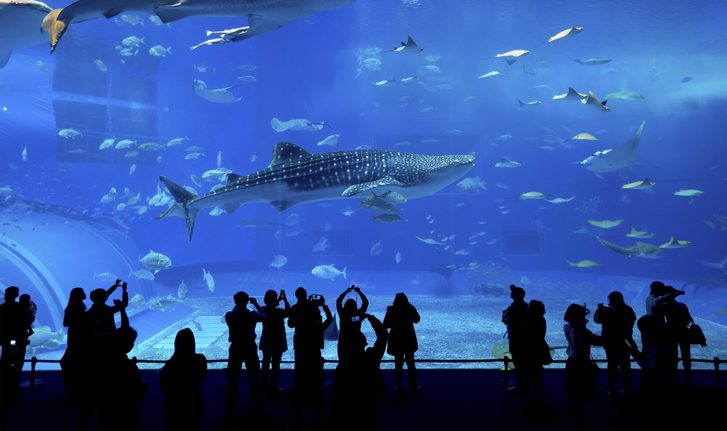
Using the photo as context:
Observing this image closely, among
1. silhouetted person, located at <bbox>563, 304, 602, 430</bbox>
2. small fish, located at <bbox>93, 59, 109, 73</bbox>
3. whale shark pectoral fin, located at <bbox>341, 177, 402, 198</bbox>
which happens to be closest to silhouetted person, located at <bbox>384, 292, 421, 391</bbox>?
silhouetted person, located at <bbox>563, 304, 602, 430</bbox>

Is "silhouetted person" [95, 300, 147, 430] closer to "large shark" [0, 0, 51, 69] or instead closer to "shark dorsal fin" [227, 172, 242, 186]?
"shark dorsal fin" [227, 172, 242, 186]

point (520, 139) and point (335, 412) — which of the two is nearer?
point (335, 412)

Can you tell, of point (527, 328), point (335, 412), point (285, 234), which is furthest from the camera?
point (285, 234)

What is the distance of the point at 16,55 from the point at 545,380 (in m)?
25.6

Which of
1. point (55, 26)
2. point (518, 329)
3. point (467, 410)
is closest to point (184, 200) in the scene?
point (55, 26)

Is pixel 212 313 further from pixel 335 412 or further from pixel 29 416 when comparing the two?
pixel 335 412

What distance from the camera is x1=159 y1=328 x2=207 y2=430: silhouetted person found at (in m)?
2.58

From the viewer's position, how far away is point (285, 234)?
29703mm

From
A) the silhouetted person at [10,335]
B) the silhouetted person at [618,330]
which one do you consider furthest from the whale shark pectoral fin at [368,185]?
the silhouetted person at [10,335]

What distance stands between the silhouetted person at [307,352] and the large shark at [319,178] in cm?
269

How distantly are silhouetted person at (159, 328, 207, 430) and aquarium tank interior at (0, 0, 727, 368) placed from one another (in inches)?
228

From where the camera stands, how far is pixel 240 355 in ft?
12.1

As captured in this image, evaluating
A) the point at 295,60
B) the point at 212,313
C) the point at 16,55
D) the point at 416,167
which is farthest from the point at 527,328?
the point at 295,60

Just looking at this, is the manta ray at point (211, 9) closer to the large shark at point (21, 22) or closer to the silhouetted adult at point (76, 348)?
the large shark at point (21, 22)
